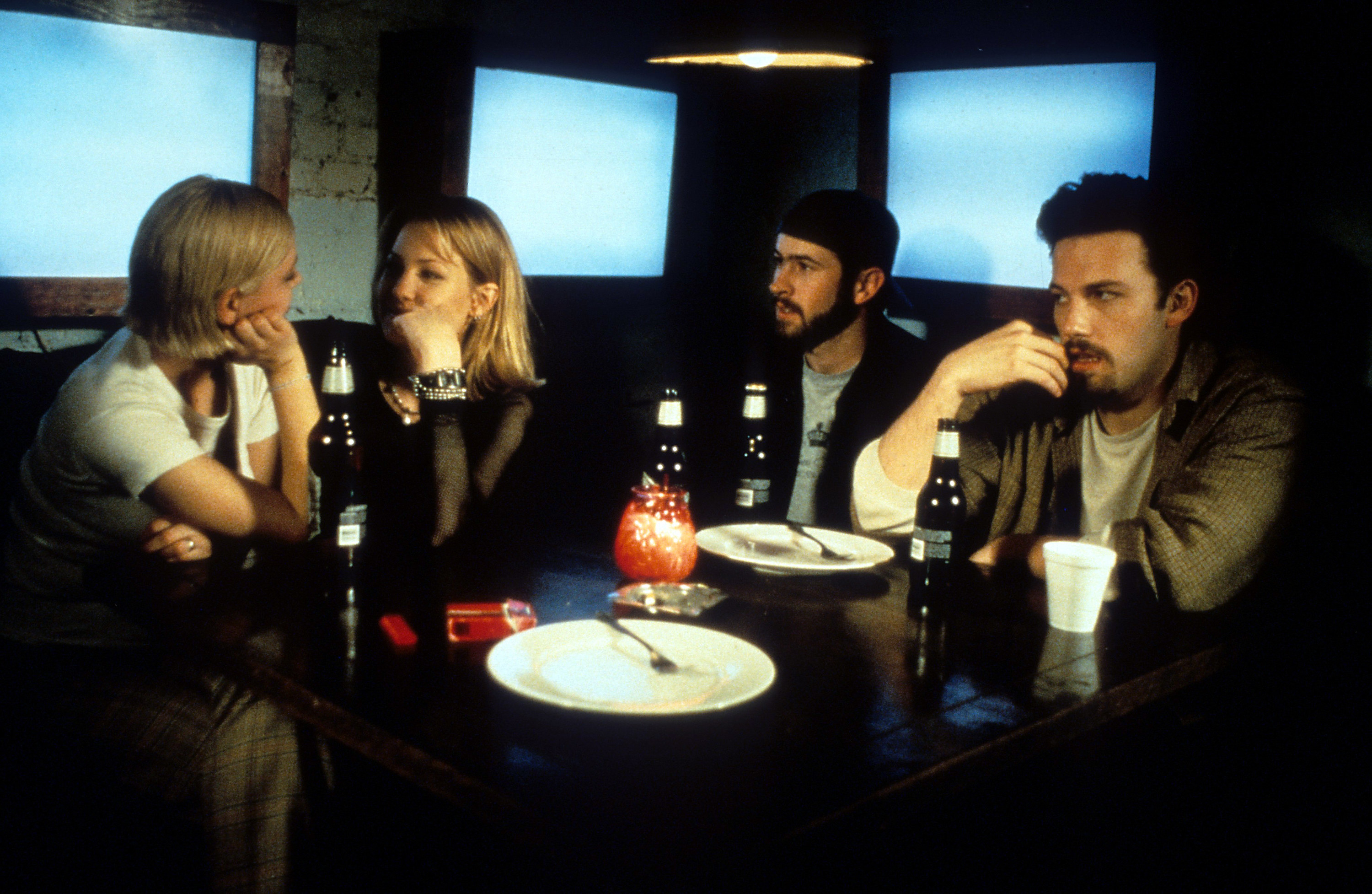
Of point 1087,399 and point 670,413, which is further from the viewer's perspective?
point 1087,399

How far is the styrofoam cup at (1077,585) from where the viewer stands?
143 centimetres

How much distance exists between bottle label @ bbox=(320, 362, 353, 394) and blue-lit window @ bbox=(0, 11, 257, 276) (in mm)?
1101

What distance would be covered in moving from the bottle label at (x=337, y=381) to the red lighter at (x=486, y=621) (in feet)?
1.25

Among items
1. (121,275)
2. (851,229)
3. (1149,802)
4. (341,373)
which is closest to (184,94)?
(121,275)

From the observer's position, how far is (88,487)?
5.86 feet

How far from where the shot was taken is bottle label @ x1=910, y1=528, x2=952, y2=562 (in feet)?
Answer: 5.04

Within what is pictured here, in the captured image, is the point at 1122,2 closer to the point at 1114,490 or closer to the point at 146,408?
the point at 1114,490

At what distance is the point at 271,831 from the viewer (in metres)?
1.30

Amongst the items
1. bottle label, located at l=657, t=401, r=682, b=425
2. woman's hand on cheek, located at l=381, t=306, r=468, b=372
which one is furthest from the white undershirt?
woman's hand on cheek, located at l=381, t=306, r=468, b=372

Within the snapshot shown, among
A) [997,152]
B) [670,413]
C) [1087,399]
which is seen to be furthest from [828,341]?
[670,413]

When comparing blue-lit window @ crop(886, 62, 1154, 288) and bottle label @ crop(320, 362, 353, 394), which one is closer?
bottle label @ crop(320, 362, 353, 394)

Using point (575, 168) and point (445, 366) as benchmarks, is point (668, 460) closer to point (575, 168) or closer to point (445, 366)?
point (445, 366)

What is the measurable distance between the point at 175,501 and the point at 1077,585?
4.86ft

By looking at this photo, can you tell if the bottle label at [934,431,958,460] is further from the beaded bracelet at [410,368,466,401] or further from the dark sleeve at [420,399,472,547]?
the beaded bracelet at [410,368,466,401]
